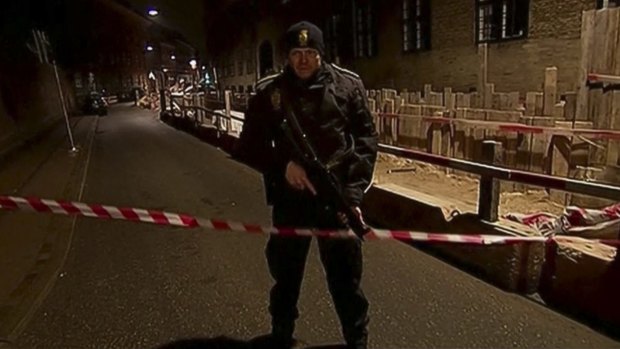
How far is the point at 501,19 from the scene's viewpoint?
→ 10539mm

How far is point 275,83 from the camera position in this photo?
8.58 ft

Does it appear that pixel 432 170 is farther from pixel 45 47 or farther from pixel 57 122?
pixel 57 122

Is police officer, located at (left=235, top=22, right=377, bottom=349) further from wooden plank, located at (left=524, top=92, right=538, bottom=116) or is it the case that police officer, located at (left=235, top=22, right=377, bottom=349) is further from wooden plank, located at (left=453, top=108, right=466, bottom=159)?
wooden plank, located at (left=453, top=108, right=466, bottom=159)

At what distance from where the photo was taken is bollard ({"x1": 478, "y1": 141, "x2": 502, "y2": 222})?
3.89 metres

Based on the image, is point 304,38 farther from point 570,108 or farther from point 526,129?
point 570,108

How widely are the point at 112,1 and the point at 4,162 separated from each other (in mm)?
39983

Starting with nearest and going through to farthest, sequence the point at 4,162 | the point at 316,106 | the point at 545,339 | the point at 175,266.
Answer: the point at 316,106, the point at 545,339, the point at 175,266, the point at 4,162

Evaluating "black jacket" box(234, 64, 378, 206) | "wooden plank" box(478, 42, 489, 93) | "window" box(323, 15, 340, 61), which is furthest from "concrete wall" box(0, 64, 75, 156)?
"black jacket" box(234, 64, 378, 206)

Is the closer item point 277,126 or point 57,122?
point 277,126

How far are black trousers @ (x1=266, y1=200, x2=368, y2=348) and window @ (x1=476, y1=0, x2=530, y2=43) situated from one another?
902cm

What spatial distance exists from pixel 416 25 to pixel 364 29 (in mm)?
3133

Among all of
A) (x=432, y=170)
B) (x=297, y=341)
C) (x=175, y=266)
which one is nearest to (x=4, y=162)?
(x=175, y=266)

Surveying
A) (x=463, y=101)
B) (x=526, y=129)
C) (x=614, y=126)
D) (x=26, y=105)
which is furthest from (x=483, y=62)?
(x=26, y=105)

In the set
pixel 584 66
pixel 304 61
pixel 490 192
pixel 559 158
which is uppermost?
pixel 304 61
